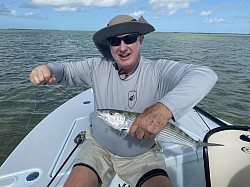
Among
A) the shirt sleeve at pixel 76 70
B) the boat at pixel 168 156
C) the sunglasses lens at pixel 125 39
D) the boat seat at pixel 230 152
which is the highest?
the sunglasses lens at pixel 125 39

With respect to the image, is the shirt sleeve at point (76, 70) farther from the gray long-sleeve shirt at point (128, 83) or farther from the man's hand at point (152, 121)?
the man's hand at point (152, 121)

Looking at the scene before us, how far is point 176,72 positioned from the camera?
2.59 meters

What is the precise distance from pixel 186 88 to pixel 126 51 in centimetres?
99

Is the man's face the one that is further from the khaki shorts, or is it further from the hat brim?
the khaki shorts

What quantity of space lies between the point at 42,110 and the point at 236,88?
8.79 m

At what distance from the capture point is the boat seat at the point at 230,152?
2527 millimetres

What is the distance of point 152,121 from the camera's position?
2.02 metres

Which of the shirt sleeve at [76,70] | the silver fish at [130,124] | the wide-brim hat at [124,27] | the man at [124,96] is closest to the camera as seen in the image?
the silver fish at [130,124]

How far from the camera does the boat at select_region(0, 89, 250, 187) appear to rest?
2545 millimetres

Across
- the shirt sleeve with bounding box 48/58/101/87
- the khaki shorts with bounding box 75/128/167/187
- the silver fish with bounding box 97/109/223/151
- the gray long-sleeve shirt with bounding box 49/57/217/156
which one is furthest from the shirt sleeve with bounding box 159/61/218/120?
the shirt sleeve with bounding box 48/58/101/87

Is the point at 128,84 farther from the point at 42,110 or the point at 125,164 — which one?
the point at 42,110

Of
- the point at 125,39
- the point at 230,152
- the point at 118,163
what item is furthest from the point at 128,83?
the point at 230,152

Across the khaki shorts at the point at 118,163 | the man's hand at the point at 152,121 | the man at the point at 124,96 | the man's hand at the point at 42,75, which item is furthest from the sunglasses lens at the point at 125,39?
the khaki shorts at the point at 118,163

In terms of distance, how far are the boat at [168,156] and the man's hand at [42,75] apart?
101cm
